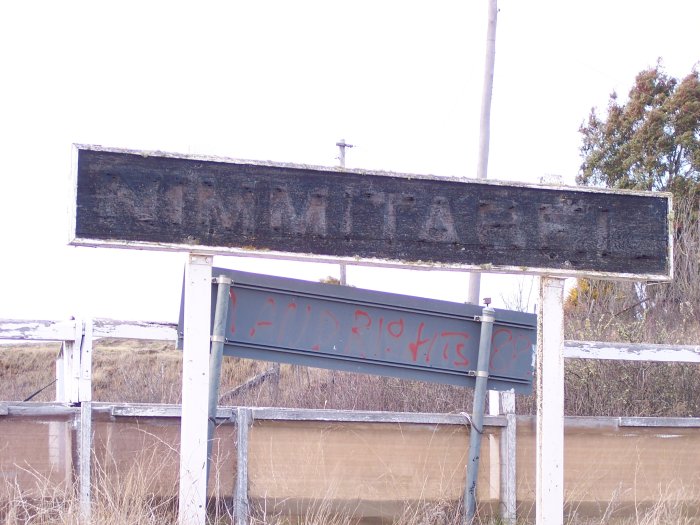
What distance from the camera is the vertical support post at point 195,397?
501cm

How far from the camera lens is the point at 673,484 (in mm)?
6641

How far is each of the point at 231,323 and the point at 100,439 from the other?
3.49 feet

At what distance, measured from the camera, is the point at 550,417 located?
5.66 m

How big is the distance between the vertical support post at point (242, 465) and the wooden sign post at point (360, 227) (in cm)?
64

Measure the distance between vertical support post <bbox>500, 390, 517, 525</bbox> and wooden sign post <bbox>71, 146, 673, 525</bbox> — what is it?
2.03 feet

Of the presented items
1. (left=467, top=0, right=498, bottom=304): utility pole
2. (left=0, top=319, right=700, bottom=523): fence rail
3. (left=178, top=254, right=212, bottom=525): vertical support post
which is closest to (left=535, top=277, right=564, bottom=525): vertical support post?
(left=0, top=319, right=700, bottom=523): fence rail

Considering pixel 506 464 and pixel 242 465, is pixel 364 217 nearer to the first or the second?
pixel 242 465

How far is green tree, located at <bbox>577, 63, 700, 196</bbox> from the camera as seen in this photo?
2430 cm

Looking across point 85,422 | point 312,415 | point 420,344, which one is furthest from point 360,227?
point 85,422

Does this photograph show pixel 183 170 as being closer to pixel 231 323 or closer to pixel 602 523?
pixel 231 323

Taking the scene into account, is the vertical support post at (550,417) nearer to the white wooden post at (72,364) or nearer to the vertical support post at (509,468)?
the vertical support post at (509,468)

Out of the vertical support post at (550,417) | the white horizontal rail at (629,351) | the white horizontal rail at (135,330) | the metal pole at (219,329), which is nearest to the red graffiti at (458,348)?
the vertical support post at (550,417)

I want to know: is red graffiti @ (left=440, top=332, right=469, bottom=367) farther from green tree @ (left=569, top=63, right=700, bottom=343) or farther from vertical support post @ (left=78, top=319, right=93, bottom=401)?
green tree @ (left=569, top=63, right=700, bottom=343)

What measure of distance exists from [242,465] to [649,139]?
21417 millimetres
